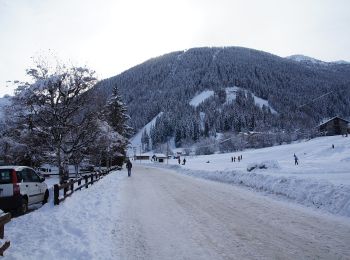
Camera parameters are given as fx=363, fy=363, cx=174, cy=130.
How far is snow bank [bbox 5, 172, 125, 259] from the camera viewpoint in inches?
277

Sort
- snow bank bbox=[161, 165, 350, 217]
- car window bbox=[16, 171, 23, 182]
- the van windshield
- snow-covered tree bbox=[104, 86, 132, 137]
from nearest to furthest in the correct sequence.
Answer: snow bank bbox=[161, 165, 350, 217], the van windshield, car window bbox=[16, 171, 23, 182], snow-covered tree bbox=[104, 86, 132, 137]

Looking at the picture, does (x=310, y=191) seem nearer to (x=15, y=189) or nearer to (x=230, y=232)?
(x=230, y=232)

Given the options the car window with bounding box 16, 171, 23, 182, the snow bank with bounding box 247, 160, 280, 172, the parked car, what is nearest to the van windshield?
the parked car

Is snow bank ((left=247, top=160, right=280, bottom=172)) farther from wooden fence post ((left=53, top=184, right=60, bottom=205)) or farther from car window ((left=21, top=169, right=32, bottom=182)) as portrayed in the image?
car window ((left=21, top=169, right=32, bottom=182))

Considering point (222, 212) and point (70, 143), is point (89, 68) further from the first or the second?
point (222, 212)

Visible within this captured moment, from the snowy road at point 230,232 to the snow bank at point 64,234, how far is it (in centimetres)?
34

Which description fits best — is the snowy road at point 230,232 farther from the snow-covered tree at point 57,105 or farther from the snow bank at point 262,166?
the snow bank at point 262,166

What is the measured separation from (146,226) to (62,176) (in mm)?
15757

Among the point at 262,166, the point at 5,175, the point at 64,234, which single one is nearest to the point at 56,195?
the point at 5,175

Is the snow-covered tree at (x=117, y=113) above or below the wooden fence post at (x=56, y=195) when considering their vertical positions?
above

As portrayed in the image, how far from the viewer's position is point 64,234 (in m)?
8.59

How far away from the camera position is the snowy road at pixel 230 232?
6877 mm

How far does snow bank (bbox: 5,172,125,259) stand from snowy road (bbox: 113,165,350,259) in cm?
34

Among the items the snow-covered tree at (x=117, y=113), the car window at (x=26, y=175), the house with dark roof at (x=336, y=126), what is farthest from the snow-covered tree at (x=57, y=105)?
the house with dark roof at (x=336, y=126)
